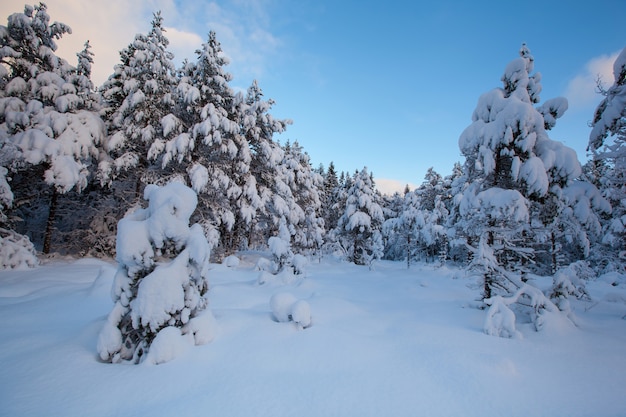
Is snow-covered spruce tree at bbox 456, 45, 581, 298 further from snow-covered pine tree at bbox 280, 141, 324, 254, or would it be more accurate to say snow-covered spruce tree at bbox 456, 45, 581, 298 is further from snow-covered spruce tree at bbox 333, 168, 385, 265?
snow-covered pine tree at bbox 280, 141, 324, 254

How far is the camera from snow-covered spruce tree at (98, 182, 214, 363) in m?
4.48

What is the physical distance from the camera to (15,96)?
533 inches

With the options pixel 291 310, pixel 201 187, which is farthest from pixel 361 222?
pixel 291 310

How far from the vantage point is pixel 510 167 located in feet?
28.6

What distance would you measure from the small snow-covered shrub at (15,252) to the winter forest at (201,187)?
0.05 meters

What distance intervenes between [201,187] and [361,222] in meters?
14.5

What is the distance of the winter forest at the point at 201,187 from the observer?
4988mm

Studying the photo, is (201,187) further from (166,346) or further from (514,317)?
(514,317)

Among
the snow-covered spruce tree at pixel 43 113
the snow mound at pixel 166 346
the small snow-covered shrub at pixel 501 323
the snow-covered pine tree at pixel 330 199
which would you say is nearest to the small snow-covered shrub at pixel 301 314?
the snow mound at pixel 166 346

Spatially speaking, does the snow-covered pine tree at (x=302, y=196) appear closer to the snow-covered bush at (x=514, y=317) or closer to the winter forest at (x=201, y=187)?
the winter forest at (x=201, y=187)

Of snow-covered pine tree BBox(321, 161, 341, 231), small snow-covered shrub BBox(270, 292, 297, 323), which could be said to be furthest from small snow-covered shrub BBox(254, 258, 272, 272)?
snow-covered pine tree BBox(321, 161, 341, 231)

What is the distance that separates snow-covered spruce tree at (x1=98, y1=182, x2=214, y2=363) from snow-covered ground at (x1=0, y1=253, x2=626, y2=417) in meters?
0.31

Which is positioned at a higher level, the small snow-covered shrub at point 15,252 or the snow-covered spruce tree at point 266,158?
the snow-covered spruce tree at point 266,158

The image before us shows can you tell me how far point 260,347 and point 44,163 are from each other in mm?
15119
